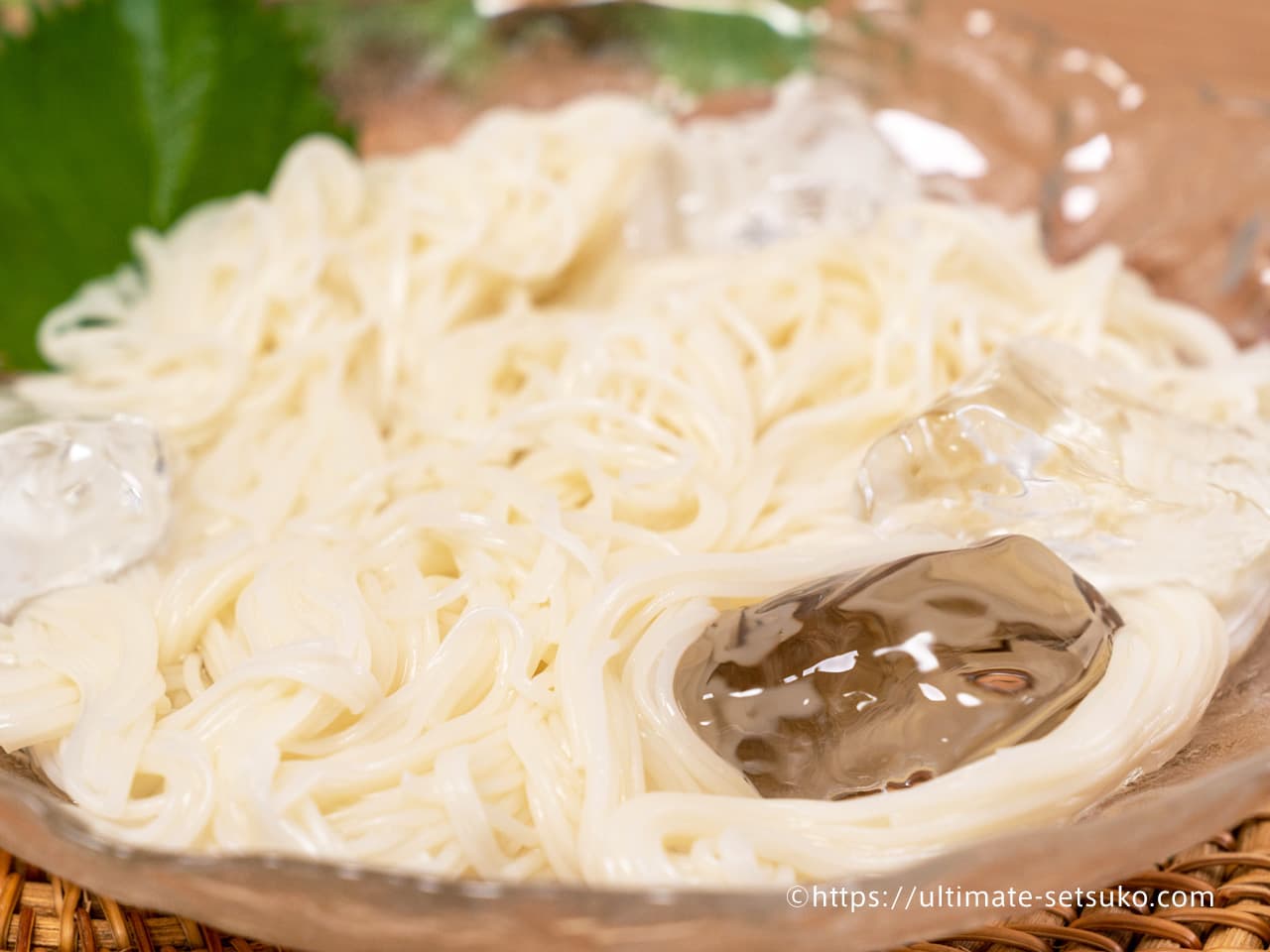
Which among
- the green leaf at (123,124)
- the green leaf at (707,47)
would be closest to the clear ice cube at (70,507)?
the green leaf at (123,124)

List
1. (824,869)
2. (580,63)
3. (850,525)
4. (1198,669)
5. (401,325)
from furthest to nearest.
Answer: (580,63) → (401,325) → (850,525) → (1198,669) → (824,869)

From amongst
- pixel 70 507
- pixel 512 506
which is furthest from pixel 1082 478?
pixel 70 507

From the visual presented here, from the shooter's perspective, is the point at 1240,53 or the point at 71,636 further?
the point at 1240,53

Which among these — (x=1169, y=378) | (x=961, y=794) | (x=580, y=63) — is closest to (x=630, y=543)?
(x=961, y=794)

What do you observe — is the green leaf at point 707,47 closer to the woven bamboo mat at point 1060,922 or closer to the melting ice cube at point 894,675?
the melting ice cube at point 894,675

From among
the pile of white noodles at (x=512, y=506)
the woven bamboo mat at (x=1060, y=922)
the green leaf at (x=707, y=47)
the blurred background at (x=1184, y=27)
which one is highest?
the green leaf at (x=707, y=47)

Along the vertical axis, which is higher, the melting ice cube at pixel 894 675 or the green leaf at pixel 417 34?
the green leaf at pixel 417 34

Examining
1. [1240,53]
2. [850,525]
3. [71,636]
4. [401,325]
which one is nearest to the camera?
[71,636]

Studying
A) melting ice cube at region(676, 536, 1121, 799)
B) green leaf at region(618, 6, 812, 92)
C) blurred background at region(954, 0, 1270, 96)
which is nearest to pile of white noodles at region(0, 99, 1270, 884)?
melting ice cube at region(676, 536, 1121, 799)

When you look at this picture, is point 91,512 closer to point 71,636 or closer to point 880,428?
point 71,636
